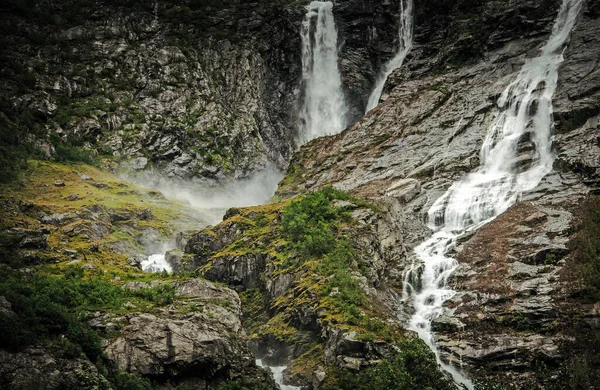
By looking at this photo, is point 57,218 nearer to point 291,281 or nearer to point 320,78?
point 291,281

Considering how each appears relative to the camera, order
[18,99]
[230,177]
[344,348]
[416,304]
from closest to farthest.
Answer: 1. [344,348]
2. [416,304]
3. [18,99]
4. [230,177]

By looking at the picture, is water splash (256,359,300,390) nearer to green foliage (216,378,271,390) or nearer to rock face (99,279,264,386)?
rock face (99,279,264,386)

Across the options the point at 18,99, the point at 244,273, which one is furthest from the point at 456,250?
the point at 18,99

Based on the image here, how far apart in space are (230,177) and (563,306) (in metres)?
54.5

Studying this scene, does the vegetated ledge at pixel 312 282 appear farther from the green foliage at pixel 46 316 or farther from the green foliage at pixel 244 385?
the green foliage at pixel 46 316

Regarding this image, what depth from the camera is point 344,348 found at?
91.8ft

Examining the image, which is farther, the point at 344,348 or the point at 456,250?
the point at 456,250

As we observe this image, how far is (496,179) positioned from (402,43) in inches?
1692

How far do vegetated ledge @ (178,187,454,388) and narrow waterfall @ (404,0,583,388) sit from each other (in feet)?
8.37

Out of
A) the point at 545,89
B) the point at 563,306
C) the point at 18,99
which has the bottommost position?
the point at 563,306

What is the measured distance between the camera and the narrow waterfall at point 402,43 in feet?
262

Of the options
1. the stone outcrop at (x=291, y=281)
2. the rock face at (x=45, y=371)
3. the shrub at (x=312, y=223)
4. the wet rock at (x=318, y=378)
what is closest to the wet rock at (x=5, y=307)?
the rock face at (x=45, y=371)

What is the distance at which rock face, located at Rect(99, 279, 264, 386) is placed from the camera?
23141 mm

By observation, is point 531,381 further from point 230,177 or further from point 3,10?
point 3,10
